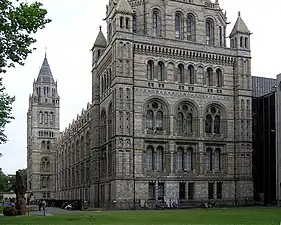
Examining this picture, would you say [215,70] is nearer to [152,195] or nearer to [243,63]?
[243,63]

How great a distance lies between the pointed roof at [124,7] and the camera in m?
67.4

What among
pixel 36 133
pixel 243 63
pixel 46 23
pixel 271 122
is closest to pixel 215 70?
pixel 243 63

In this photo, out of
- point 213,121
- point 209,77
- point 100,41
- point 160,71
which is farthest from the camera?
point 100,41

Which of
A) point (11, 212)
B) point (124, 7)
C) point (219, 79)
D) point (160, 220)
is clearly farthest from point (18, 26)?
point (219, 79)

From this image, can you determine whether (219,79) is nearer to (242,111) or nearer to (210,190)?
(242,111)

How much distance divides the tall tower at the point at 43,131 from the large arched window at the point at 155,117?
86666mm

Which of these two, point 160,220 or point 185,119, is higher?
point 185,119

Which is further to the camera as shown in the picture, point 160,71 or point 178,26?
point 178,26

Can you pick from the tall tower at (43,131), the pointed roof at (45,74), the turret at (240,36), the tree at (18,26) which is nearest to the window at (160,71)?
the turret at (240,36)

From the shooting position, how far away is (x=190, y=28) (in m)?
74.0

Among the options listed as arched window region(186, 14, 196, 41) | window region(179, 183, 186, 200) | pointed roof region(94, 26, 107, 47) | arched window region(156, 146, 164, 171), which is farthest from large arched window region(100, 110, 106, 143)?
arched window region(186, 14, 196, 41)

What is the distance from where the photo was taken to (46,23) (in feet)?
70.2

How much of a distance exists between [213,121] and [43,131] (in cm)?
9039

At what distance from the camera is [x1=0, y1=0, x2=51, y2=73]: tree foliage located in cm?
2047
